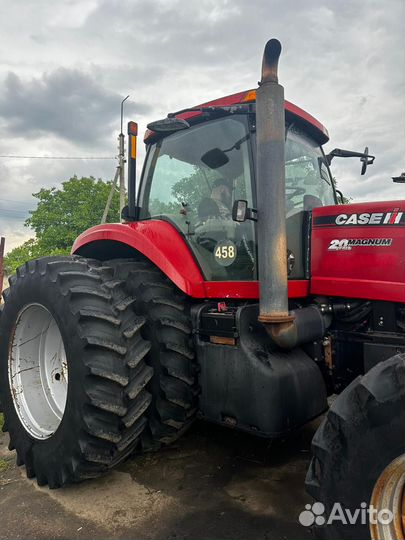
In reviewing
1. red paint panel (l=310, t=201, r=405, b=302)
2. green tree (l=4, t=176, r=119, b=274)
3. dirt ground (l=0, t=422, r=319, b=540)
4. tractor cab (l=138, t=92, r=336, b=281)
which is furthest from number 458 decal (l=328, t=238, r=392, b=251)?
green tree (l=4, t=176, r=119, b=274)

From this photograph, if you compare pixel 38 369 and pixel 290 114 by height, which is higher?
pixel 290 114

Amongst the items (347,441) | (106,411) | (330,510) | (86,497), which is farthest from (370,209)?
(86,497)

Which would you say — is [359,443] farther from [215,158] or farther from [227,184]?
[215,158]

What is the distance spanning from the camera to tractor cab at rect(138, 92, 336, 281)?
8.85 ft

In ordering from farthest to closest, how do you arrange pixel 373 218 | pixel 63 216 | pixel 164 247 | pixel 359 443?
1. pixel 63 216
2. pixel 164 247
3. pixel 373 218
4. pixel 359 443

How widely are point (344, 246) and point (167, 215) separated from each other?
4.31 ft

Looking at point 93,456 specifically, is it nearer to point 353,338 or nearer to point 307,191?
point 353,338

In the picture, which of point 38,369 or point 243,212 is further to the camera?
point 38,369

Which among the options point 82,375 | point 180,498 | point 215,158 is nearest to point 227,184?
point 215,158

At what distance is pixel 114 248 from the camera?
3518 mm

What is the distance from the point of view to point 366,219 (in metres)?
2.51

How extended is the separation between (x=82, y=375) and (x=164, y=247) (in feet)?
3.28

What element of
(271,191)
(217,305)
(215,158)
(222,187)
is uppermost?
(215,158)

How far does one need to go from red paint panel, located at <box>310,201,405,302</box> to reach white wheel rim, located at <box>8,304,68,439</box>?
1.95m
